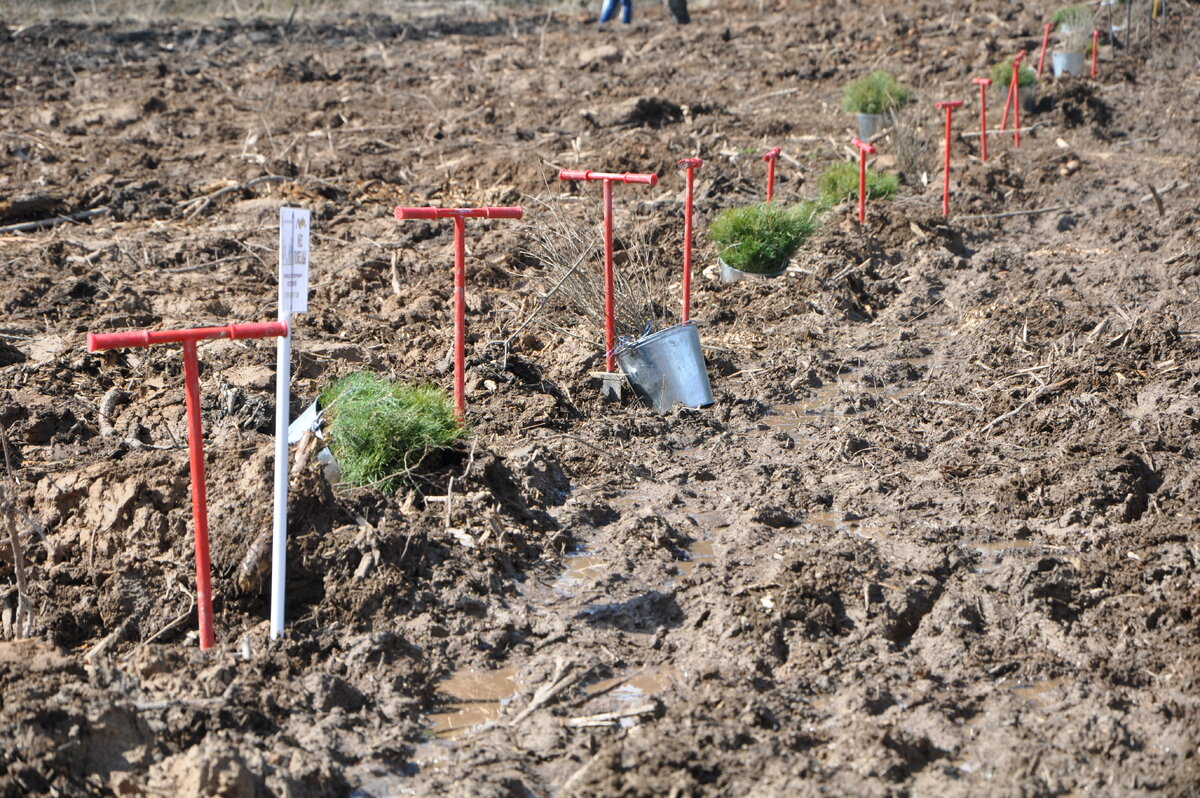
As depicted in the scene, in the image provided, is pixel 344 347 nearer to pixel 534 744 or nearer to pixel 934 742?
pixel 534 744

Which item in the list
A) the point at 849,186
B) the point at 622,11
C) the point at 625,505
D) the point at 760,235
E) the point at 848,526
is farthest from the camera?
the point at 622,11

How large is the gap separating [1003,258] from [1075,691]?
6065 millimetres

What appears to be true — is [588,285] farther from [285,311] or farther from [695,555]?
[285,311]

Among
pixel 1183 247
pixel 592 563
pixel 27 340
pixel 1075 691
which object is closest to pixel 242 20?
pixel 27 340

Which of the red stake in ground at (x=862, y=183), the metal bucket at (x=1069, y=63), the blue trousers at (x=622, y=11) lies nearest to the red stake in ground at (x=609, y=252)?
the red stake in ground at (x=862, y=183)

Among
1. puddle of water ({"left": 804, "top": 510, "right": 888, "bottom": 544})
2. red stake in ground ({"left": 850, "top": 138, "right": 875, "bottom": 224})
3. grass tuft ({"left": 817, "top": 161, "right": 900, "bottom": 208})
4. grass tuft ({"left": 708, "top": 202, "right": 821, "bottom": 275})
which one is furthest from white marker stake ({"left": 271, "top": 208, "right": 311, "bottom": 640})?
grass tuft ({"left": 817, "top": 161, "right": 900, "bottom": 208})

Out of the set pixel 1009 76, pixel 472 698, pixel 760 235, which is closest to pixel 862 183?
pixel 760 235

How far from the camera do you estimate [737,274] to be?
331 inches

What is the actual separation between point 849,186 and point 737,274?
247 cm

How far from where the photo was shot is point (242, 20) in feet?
68.5

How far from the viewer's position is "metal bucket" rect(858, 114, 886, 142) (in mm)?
12742

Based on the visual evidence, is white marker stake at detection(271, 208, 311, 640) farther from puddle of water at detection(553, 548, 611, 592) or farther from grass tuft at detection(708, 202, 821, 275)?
grass tuft at detection(708, 202, 821, 275)

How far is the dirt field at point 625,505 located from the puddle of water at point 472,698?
0.05ft

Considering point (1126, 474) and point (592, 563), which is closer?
point (592, 563)
